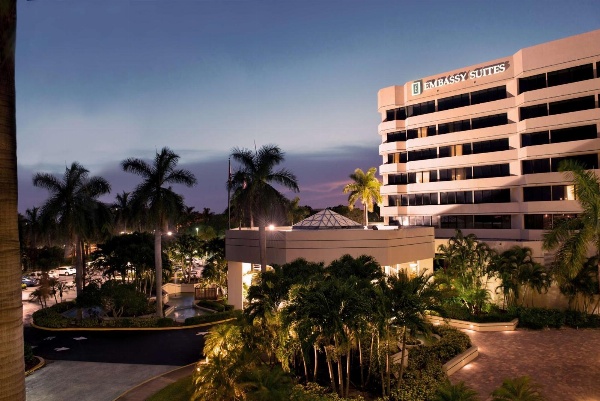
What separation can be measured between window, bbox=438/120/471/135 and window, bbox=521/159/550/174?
866 centimetres

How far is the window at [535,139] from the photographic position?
46.5 meters

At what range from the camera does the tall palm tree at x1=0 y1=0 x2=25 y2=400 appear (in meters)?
6.32

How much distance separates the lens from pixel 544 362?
76.1ft

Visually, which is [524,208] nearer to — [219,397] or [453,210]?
[453,210]

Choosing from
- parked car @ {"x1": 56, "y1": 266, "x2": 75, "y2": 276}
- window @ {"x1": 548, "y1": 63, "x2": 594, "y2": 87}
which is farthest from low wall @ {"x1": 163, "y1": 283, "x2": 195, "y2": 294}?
window @ {"x1": 548, "y1": 63, "x2": 594, "y2": 87}

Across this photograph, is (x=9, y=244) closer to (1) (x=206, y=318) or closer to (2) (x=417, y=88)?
(1) (x=206, y=318)

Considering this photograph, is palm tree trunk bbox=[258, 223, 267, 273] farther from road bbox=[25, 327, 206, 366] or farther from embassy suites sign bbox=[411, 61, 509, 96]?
embassy suites sign bbox=[411, 61, 509, 96]

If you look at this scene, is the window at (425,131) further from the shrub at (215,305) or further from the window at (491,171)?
the shrub at (215,305)

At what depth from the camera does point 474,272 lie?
33438 millimetres

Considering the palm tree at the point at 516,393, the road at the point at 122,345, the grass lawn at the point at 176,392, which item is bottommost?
the road at the point at 122,345

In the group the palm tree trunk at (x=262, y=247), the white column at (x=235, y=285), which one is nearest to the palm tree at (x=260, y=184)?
the palm tree trunk at (x=262, y=247)

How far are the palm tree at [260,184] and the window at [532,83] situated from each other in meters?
31.3

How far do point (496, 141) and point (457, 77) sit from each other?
955 centimetres

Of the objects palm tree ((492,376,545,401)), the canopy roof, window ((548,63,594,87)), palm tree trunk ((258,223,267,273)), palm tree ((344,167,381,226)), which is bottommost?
palm tree ((492,376,545,401))
